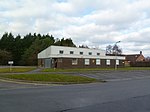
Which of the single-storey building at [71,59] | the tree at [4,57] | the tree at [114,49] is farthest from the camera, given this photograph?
the tree at [114,49]

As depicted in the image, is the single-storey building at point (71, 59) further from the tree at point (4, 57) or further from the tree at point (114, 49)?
the tree at point (114, 49)

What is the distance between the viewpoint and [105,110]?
9531 millimetres

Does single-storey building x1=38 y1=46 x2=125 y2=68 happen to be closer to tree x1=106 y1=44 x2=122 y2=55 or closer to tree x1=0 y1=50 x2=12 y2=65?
tree x1=0 y1=50 x2=12 y2=65

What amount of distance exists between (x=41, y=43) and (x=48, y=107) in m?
86.2

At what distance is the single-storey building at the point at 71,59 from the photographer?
66.1 m

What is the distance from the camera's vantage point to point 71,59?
66938 millimetres

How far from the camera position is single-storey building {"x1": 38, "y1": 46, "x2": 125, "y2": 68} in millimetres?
66125

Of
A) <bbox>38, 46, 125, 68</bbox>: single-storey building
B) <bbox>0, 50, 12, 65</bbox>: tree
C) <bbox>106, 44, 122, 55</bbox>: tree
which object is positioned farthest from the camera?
<bbox>106, 44, 122, 55</bbox>: tree

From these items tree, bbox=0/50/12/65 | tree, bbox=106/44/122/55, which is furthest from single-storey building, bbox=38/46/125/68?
tree, bbox=106/44/122/55

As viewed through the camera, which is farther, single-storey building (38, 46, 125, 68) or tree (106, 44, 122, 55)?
tree (106, 44, 122, 55)

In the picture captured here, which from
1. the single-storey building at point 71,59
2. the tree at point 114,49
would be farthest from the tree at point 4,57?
the tree at point 114,49

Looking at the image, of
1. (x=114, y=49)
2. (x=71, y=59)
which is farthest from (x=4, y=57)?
(x=114, y=49)

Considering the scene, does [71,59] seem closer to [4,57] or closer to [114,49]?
[4,57]

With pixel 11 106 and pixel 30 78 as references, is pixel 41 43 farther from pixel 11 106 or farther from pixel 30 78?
pixel 11 106
